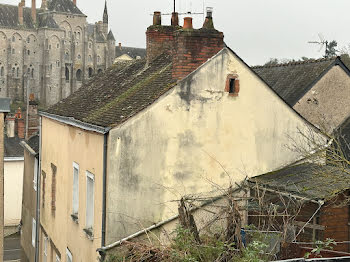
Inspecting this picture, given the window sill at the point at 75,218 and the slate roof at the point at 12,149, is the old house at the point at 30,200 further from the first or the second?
the slate roof at the point at 12,149

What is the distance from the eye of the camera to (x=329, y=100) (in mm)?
19891

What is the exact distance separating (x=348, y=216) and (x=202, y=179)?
312 centimetres

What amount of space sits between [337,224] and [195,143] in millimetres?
3346

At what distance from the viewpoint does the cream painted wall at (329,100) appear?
64.3ft

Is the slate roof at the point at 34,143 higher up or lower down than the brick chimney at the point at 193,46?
lower down

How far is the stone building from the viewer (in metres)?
113

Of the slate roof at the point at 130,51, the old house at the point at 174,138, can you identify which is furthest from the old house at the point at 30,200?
the slate roof at the point at 130,51

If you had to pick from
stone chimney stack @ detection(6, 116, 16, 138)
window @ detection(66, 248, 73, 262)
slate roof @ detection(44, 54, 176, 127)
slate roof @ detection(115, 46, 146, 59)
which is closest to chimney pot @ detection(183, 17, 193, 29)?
slate roof @ detection(44, 54, 176, 127)

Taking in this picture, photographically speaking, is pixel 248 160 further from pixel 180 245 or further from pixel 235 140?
pixel 180 245

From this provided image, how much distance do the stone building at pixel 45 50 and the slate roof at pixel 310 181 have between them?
104 m

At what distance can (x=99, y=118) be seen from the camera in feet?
38.5

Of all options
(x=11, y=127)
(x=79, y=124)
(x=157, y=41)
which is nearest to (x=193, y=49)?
(x=79, y=124)

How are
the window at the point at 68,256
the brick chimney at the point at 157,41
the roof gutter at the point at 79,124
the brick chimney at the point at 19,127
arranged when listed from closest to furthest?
the roof gutter at the point at 79,124 < the window at the point at 68,256 < the brick chimney at the point at 157,41 < the brick chimney at the point at 19,127

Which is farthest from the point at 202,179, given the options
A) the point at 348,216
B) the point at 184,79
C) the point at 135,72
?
the point at 135,72
